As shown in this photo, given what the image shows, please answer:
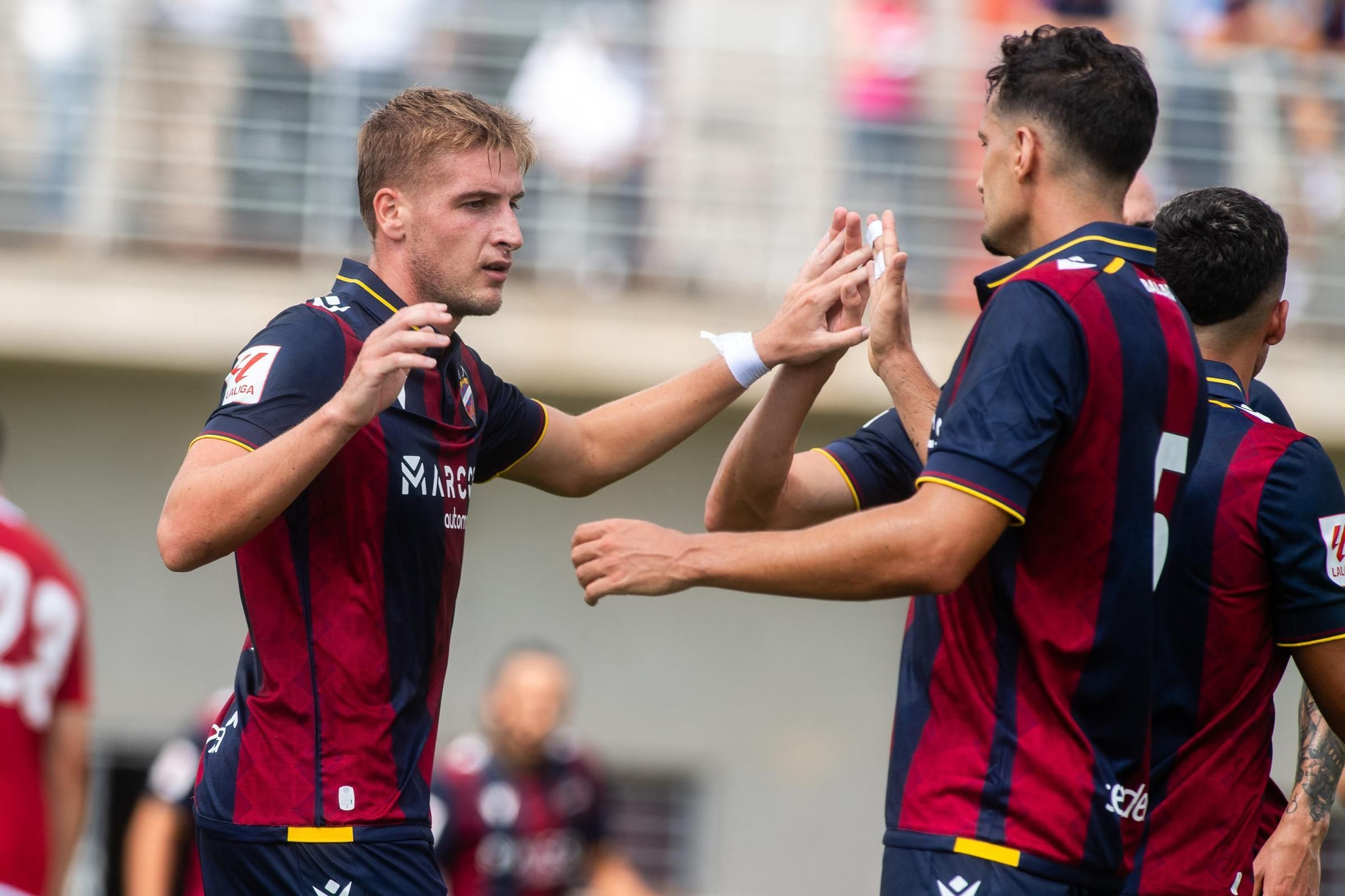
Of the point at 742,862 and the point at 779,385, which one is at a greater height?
the point at 779,385

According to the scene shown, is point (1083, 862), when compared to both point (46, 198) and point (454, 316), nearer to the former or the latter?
point (454, 316)

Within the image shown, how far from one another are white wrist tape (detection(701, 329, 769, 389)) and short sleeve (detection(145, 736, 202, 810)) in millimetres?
3758

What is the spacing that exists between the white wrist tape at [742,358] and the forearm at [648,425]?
5cm

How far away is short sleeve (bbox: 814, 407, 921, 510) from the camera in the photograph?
13.8 feet

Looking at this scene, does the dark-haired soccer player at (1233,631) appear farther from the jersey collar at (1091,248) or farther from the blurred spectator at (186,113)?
the blurred spectator at (186,113)

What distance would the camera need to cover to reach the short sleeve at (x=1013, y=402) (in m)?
2.96

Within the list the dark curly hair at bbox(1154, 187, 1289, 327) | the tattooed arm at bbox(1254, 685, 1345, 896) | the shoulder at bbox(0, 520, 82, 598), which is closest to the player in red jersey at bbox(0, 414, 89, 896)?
the shoulder at bbox(0, 520, 82, 598)

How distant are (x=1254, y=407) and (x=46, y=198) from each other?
7.62 m

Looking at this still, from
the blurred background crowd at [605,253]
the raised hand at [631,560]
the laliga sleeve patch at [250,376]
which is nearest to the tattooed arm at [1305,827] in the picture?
the raised hand at [631,560]

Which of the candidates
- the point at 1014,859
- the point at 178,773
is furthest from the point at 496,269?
the point at 178,773

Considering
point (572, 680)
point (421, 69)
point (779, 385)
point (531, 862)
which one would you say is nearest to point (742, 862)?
point (572, 680)

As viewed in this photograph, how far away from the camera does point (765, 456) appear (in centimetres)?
403

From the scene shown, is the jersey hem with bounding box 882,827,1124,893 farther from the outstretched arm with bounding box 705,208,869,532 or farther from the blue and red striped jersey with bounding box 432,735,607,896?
the blue and red striped jersey with bounding box 432,735,607,896

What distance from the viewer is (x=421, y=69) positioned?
9688 mm
